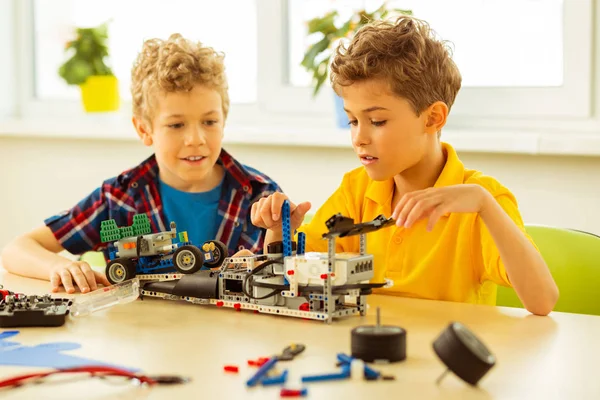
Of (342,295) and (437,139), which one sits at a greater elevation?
(437,139)

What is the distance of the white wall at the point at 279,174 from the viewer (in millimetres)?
2428

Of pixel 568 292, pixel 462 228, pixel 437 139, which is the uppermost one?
pixel 437 139

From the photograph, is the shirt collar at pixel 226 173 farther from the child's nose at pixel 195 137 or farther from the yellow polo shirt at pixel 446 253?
the yellow polo shirt at pixel 446 253

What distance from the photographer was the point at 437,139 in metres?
1.75

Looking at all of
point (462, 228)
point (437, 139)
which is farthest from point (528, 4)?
point (462, 228)

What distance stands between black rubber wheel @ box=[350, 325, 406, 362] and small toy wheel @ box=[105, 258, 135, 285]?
1.88 feet

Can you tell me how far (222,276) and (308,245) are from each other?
0.37 meters

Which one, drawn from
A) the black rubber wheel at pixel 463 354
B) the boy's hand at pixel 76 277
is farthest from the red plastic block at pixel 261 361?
the boy's hand at pixel 76 277

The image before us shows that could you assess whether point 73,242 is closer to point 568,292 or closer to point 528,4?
point 568,292

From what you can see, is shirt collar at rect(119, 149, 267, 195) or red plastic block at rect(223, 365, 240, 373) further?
shirt collar at rect(119, 149, 267, 195)

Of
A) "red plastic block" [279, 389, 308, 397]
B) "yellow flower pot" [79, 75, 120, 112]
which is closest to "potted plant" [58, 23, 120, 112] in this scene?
"yellow flower pot" [79, 75, 120, 112]

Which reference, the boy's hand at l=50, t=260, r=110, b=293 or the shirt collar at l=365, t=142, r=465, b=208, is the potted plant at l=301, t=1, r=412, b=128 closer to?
the shirt collar at l=365, t=142, r=465, b=208

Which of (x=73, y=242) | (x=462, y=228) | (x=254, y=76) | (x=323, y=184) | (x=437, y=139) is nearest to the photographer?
(x=462, y=228)

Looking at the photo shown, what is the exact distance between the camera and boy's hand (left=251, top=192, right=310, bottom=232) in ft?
5.08
